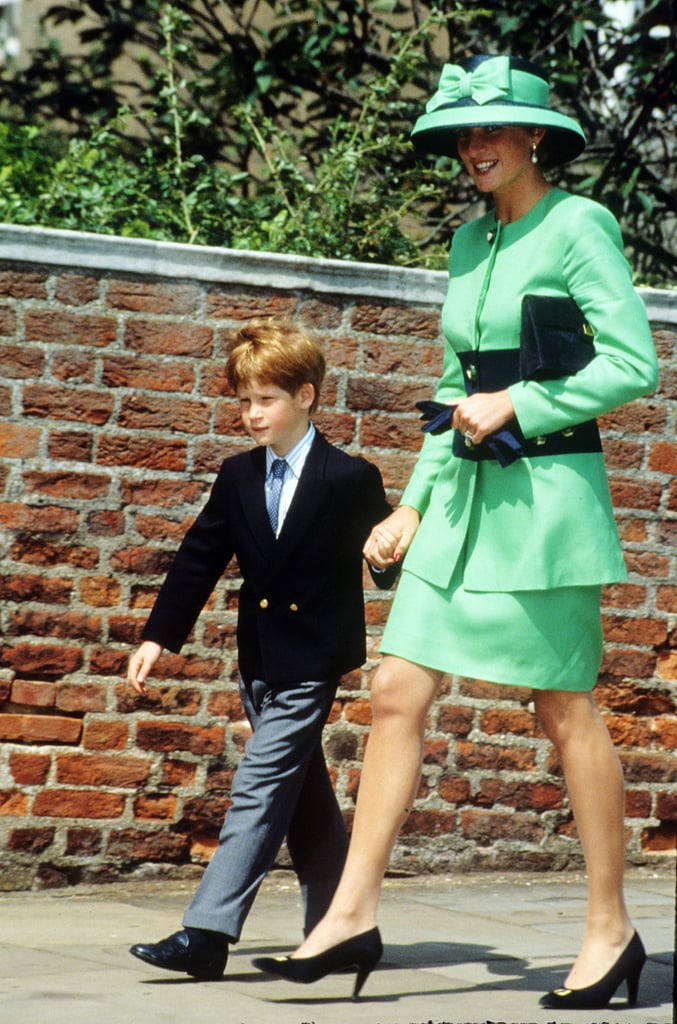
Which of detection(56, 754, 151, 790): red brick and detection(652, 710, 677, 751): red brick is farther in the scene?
detection(652, 710, 677, 751): red brick

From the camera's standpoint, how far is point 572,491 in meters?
3.83

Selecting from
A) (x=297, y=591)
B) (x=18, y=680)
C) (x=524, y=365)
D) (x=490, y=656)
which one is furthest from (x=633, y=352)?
(x=18, y=680)

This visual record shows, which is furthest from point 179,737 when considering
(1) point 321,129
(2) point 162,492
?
(1) point 321,129

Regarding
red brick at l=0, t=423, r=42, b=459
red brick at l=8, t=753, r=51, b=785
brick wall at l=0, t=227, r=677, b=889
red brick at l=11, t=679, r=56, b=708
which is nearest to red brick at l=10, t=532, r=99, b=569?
brick wall at l=0, t=227, r=677, b=889

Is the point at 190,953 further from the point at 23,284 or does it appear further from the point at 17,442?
the point at 23,284

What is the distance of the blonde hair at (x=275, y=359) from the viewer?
4.15 metres

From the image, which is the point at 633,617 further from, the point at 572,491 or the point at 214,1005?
the point at 214,1005

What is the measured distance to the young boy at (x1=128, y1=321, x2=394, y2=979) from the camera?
3.97m

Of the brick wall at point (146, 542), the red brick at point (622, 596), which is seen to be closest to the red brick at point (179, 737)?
the brick wall at point (146, 542)

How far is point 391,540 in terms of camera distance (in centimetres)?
396

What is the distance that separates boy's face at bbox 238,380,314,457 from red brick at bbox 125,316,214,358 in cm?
109

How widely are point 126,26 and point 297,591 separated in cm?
573

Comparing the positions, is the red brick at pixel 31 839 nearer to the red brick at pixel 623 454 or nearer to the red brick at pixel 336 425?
the red brick at pixel 336 425

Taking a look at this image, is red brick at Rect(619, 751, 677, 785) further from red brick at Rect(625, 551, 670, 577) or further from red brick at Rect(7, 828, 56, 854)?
red brick at Rect(7, 828, 56, 854)
